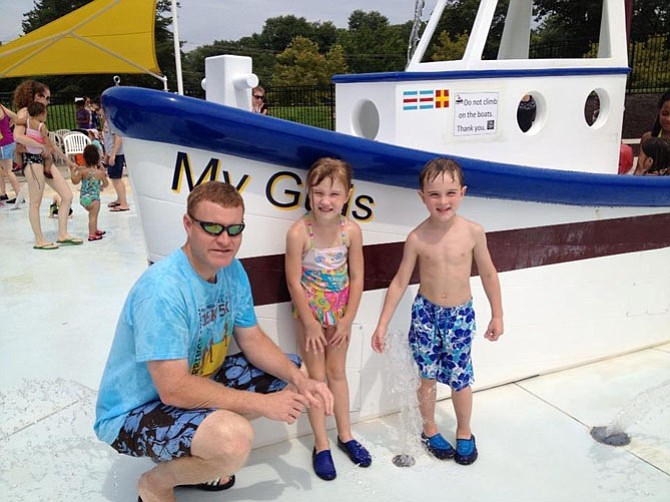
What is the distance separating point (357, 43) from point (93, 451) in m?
41.1

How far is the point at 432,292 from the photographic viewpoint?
105 inches

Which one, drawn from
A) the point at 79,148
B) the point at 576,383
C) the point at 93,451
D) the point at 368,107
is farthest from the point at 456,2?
the point at 79,148

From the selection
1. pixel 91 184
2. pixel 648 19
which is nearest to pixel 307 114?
pixel 648 19

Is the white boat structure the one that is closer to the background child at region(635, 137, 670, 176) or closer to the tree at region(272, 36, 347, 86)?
the background child at region(635, 137, 670, 176)

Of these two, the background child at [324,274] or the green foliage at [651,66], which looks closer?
the background child at [324,274]

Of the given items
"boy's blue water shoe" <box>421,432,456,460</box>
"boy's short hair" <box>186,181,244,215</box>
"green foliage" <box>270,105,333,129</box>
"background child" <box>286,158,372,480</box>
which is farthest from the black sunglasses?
"green foliage" <box>270,105,333,129</box>

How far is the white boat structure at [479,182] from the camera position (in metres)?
2.45

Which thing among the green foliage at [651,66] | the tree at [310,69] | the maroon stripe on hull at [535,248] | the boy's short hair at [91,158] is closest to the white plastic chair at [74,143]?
the boy's short hair at [91,158]

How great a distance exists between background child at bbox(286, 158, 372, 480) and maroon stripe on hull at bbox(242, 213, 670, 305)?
18 cm

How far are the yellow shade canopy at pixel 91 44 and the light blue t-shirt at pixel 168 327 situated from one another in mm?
9282

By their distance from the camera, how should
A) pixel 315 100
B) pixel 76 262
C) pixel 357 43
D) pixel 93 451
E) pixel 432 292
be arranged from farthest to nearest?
pixel 357 43 < pixel 315 100 < pixel 76 262 < pixel 93 451 < pixel 432 292

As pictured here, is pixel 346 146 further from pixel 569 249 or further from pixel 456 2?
pixel 456 2

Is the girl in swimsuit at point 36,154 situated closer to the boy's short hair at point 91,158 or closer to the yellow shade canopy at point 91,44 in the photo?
the boy's short hair at point 91,158

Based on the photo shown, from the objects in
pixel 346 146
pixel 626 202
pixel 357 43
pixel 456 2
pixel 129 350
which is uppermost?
pixel 357 43
